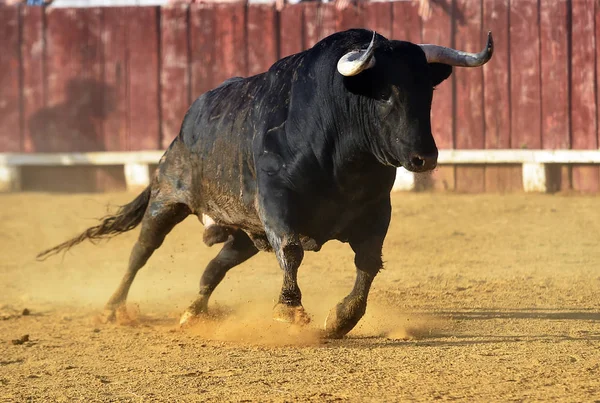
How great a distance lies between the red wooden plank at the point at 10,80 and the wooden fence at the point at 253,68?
0.01 meters

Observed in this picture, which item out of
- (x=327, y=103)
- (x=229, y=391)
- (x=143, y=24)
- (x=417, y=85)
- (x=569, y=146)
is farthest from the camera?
(x=143, y=24)

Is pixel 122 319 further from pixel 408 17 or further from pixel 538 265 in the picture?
pixel 408 17

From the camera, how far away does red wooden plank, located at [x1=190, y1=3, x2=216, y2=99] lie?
12.6 metres

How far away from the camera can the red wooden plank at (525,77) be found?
38.6 ft

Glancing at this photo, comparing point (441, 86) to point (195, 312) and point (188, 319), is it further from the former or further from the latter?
point (188, 319)

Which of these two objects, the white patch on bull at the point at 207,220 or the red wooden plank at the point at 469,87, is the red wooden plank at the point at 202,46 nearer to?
the red wooden plank at the point at 469,87

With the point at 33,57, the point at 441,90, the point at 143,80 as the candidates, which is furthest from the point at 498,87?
the point at 33,57

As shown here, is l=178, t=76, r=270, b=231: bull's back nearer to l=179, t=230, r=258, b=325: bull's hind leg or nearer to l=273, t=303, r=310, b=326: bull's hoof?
l=179, t=230, r=258, b=325: bull's hind leg

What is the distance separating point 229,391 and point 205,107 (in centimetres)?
284

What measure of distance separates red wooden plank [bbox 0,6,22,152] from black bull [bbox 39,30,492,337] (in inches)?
273

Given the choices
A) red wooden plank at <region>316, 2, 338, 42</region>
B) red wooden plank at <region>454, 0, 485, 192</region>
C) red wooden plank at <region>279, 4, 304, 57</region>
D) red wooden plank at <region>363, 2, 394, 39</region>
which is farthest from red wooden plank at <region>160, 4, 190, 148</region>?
red wooden plank at <region>454, 0, 485, 192</region>

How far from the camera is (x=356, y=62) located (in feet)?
16.9

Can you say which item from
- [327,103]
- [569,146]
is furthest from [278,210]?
[569,146]

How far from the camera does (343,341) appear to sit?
570cm
